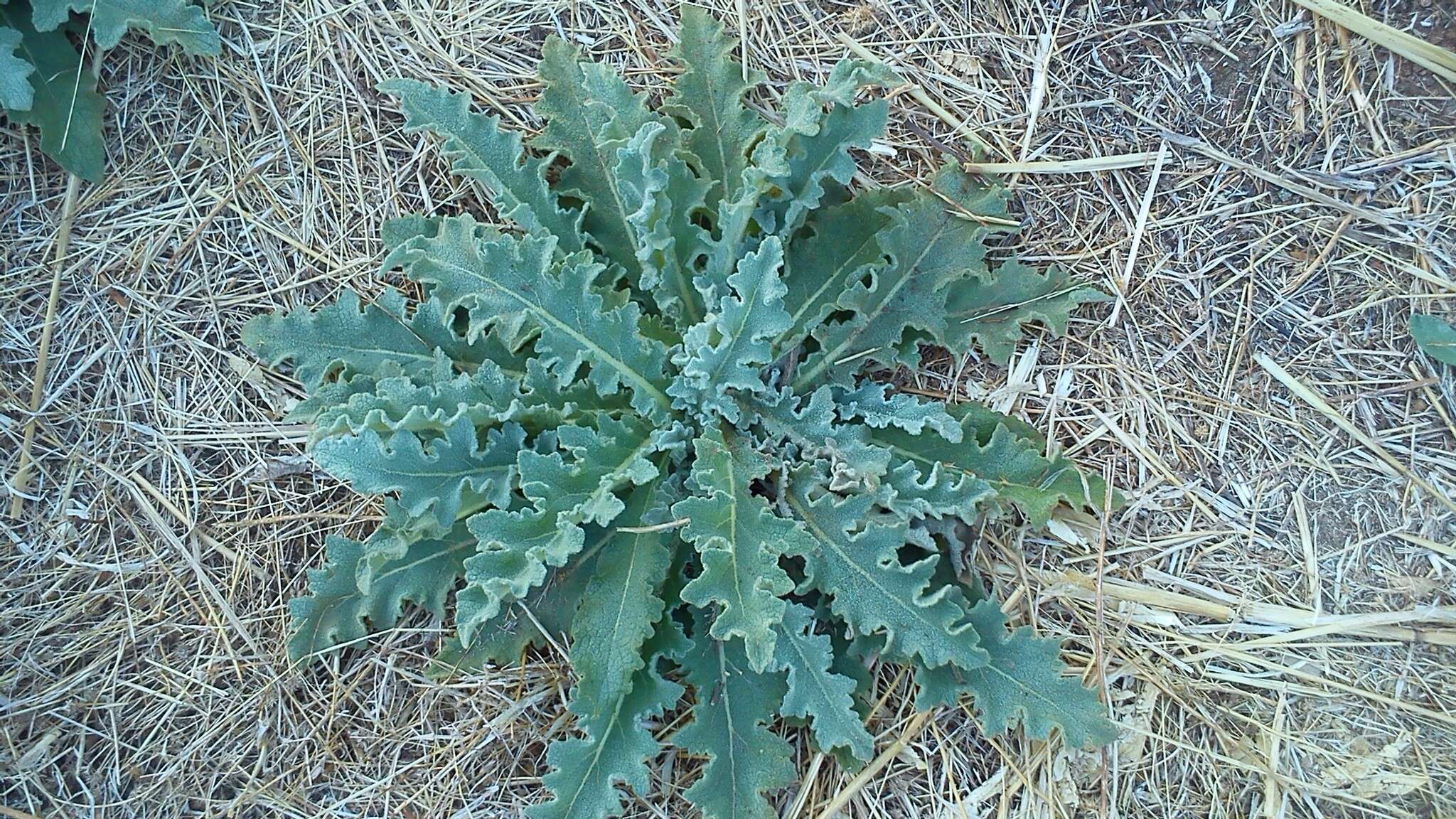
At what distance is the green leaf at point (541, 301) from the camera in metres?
2.08

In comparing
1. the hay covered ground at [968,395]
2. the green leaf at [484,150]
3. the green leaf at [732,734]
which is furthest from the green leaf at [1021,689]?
the green leaf at [484,150]

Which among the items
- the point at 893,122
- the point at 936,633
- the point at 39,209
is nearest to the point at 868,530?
the point at 936,633

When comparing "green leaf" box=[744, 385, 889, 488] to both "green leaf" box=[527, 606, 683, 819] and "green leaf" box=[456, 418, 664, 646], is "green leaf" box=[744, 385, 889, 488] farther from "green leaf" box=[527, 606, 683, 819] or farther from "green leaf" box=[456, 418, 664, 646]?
"green leaf" box=[527, 606, 683, 819]

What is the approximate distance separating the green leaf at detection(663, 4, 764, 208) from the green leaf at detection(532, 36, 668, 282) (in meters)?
0.09

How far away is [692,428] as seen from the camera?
86.9 inches

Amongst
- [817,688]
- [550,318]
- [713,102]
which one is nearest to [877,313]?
[713,102]

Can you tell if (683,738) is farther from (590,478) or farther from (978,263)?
(978,263)

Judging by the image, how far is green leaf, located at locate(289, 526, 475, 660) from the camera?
214cm

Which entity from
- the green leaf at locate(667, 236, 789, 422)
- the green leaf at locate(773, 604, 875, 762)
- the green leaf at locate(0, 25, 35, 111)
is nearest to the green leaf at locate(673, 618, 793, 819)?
the green leaf at locate(773, 604, 875, 762)

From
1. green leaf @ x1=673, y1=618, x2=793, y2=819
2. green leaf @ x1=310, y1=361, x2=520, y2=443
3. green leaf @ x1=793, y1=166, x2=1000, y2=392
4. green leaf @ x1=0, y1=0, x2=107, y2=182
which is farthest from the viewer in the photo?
green leaf @ x1=0, y1=0, x2=107, y2=182

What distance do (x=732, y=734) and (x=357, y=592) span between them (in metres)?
0.92

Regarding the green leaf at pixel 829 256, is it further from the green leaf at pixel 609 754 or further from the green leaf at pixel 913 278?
the green leaf at pixel 609 754

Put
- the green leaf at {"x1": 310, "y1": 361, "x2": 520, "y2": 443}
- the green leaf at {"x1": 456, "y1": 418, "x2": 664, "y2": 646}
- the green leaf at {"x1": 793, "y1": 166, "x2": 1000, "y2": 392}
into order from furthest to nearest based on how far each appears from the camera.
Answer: the green leaf at {"x1": 793, "y1": 166, "x2": 1000, "y2": 392} → the green leaf at {"x1": 310, "y1": 361, "x2": 520, "y2": 443} → the green leaf at {"x1": 456, "y1": 418, "x2": 664, "y2": 646}

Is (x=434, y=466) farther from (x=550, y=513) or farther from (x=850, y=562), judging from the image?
(x=850, y=562)
